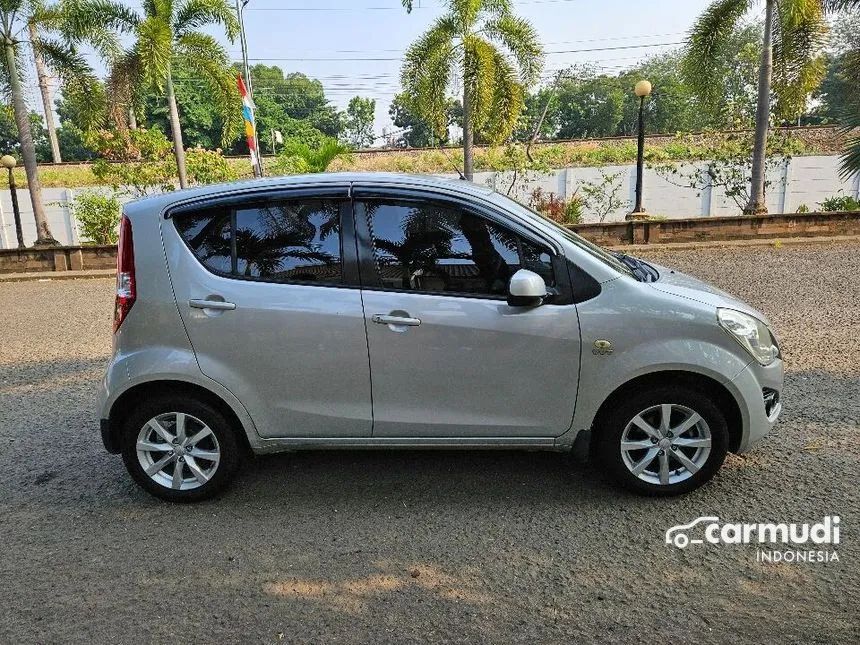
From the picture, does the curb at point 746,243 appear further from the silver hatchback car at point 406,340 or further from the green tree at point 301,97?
the green tree at point 301,97

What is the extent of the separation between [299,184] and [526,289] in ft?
4.51

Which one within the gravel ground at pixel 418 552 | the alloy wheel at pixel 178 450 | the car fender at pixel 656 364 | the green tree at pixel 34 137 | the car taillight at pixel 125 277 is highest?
the green tree at pixel 34 137

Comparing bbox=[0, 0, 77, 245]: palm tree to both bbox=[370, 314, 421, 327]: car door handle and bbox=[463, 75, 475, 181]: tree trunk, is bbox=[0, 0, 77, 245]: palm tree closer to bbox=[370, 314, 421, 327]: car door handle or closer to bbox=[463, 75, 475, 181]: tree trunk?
bbox=[463, 75, 475, 181]: tree trunk

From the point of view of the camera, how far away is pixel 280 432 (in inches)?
138

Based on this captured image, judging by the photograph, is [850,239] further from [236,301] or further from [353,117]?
[353,117]

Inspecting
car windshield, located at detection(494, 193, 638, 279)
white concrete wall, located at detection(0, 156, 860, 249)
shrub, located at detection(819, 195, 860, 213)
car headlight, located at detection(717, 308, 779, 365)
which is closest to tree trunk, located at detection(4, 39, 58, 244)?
white concrete wall, located at detection(0, 156, 860, 249)

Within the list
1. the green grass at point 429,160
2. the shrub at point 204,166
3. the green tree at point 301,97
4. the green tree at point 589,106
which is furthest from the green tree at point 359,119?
the shrub at point 204,166

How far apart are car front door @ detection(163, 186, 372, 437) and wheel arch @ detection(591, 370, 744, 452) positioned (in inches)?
51.6

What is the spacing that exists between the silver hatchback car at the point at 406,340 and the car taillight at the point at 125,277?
14 mm

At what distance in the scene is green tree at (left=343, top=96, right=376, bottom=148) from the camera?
9188cm

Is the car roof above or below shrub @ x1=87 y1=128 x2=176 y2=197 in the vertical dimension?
below

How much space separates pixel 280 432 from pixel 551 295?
64.9 inches

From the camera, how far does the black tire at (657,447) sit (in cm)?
333

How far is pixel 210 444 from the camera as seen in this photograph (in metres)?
3.56
